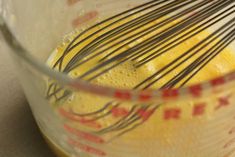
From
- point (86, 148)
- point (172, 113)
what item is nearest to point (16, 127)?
point (86, 148)

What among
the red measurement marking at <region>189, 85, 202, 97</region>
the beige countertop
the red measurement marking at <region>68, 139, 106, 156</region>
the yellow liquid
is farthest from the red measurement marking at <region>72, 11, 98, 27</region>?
the red measurement marking at <region>189, 85, 202, 97</region>

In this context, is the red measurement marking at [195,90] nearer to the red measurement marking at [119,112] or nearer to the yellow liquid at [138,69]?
the red measurement marking at [119,112]

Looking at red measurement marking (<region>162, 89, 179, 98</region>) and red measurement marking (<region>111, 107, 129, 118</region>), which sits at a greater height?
red measurement marking (<region>111, 107, 129, 118</region>)

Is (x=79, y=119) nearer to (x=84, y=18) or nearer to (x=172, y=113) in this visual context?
(x=172, y=113)

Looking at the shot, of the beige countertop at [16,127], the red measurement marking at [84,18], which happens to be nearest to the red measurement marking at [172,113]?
the beige countertop at [16,127]

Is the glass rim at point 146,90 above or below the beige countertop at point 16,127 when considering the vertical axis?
below

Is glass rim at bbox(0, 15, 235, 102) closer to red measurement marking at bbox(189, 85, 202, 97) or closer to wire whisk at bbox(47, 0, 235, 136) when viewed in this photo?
red measurement marking at bbox(189, 85, 202, 97)

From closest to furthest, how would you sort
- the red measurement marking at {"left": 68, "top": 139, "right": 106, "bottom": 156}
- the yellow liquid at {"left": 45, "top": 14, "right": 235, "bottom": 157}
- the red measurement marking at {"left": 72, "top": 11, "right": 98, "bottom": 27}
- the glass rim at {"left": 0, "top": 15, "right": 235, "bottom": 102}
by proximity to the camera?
1. the glass rim at {"left": 0, "top": 15, "right": 235, "bottom": 102}
2. the red measurement marking at {"left": 68, "top": 139, "right": 106, "bottom": 156}
3. the yellow liquid at {"left": 45, "top": 14, "right": 235, "bottom": 157}
4. the red measurement marking at {"left": 72, "top": 11, "right": 98, "bottom": 27}

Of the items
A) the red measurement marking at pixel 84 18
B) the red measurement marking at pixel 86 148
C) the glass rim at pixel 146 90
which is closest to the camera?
the glass rim at pixel 146 90
